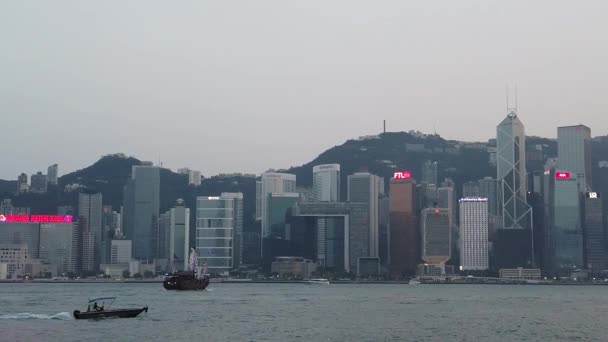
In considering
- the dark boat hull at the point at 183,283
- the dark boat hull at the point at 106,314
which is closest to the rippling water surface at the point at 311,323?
the dark boat hull at the point at 106,314

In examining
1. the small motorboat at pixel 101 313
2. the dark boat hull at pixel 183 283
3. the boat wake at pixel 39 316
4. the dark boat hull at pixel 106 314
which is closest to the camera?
the dark boat hull at pixel 106 314

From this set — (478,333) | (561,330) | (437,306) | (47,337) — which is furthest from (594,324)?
(47,337)

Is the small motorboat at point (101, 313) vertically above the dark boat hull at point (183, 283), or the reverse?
the dark boat hull at point (183, 283)

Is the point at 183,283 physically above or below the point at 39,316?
above

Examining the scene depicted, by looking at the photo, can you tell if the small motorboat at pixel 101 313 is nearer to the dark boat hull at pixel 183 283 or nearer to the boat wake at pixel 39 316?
the boat wake at pixel 39 316

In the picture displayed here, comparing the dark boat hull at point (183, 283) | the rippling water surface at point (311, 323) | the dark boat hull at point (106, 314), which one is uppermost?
the dark boat hull at point (183, 283)

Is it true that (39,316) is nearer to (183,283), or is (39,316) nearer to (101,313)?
(101,313)

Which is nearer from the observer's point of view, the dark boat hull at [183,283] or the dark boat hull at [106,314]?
the dark boat hull at [106,314]

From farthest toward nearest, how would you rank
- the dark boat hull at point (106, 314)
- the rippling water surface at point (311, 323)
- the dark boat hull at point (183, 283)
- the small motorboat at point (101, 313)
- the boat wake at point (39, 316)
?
the dark boat hull at point (183, 283), the boat wake at point (39, 316), the small motorboat at point (101, 313), the dark boat hull at point (106, 314), the rippling water surface at point (311, 323)

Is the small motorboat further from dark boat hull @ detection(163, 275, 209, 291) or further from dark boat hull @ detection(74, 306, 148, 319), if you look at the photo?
dark boat hull @ detection(163, 275, 209, 291)

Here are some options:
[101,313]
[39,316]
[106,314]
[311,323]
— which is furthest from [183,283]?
[311,323]

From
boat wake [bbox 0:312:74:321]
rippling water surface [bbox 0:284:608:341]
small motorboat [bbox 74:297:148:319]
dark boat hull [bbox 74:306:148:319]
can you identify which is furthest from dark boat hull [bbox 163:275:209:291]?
small motorboat [bbox 74:297:148:319]

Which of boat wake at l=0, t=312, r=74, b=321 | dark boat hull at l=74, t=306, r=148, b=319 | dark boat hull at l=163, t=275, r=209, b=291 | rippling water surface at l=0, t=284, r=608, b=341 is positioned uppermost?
dark boat hull at l=163, t=275, r=209, b=291

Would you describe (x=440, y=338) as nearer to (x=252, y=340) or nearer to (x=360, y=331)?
(x=360, y=331)
